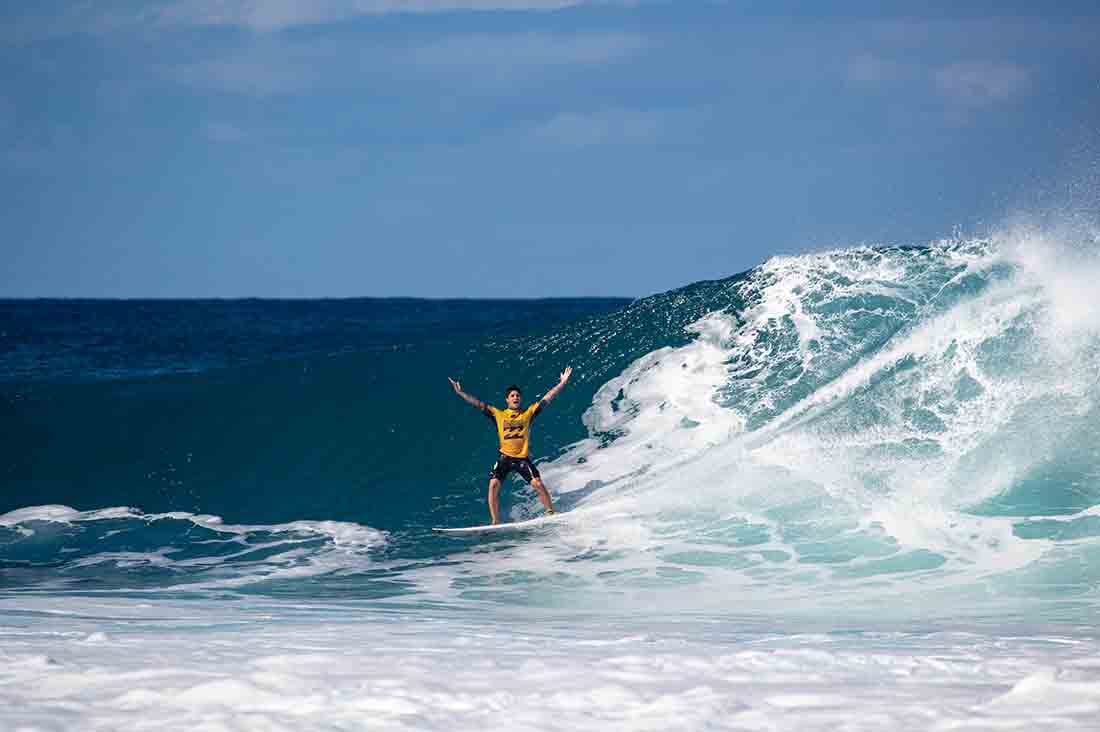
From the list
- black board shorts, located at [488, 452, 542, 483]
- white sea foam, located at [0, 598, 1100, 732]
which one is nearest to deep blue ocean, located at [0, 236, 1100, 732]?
white sea foam, located at [0, 598, 1100, 732]

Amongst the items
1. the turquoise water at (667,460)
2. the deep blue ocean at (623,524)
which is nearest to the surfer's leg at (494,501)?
the deep blue ocean at (623,524)

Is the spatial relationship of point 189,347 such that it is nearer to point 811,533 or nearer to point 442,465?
point 442,465

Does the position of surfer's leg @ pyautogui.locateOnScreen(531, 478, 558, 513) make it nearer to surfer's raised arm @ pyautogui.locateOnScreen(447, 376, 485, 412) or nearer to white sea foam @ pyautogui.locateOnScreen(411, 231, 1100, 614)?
white sea foam @ pyautogui.locateOnScreen(411, 231, 1100, 614)

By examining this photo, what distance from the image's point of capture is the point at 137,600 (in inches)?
313

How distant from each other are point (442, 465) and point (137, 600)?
5.10 meters

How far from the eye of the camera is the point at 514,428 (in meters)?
10.8

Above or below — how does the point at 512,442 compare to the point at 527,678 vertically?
above

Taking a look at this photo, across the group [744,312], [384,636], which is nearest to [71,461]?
[744,312]

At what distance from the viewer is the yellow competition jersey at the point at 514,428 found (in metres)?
10.8

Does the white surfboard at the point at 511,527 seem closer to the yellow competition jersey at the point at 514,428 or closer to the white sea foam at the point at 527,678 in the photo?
the yellow competition jersey at the point at 514,428

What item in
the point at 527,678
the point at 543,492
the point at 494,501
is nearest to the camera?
the point at 527,678

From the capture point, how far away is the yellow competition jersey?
10758 mm

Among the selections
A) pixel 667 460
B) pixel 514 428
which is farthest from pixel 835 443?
pixel 514 428

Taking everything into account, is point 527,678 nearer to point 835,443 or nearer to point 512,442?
point 512,442
